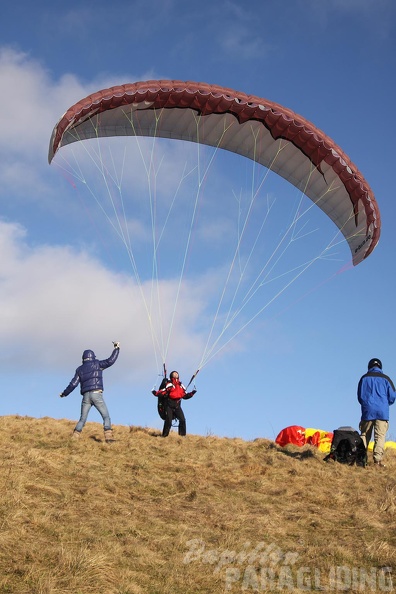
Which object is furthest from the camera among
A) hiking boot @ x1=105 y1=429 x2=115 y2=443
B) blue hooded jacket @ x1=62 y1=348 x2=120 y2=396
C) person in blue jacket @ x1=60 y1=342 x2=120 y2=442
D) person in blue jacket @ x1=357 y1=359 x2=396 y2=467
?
blue hooded jacket @ x1=62 y1=348 x2=120 y2=396

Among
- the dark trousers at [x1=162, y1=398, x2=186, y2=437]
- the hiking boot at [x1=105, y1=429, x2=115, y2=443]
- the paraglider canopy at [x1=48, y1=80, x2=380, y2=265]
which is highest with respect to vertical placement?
the paraglider canopy at [x1=48, y1=80, x2=380, y2=265]

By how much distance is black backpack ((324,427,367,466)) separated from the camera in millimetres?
13453

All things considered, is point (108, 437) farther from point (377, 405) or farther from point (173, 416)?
point (377, 405)

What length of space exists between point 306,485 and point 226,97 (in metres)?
9.21

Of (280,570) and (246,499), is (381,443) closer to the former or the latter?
(246,499)

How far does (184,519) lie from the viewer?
881cm

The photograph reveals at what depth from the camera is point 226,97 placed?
48.1ft

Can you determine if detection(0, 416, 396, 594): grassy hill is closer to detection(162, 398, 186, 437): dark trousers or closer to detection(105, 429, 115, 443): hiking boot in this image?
detection(105, 429, 115, 443): hiking boot

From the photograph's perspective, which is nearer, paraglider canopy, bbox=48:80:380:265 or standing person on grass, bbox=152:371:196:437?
paraglider canopy, bbox=48:80:380:265

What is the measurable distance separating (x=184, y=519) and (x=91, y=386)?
6097 mm

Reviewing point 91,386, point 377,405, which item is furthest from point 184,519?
point 377,405

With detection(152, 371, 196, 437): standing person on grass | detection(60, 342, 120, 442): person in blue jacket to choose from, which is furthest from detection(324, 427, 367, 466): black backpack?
detection(60, 342, 120, 442): person in blue jacket

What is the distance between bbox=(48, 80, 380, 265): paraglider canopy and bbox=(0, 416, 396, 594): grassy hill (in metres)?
6.60

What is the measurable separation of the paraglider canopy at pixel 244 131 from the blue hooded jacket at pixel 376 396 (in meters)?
3.99
